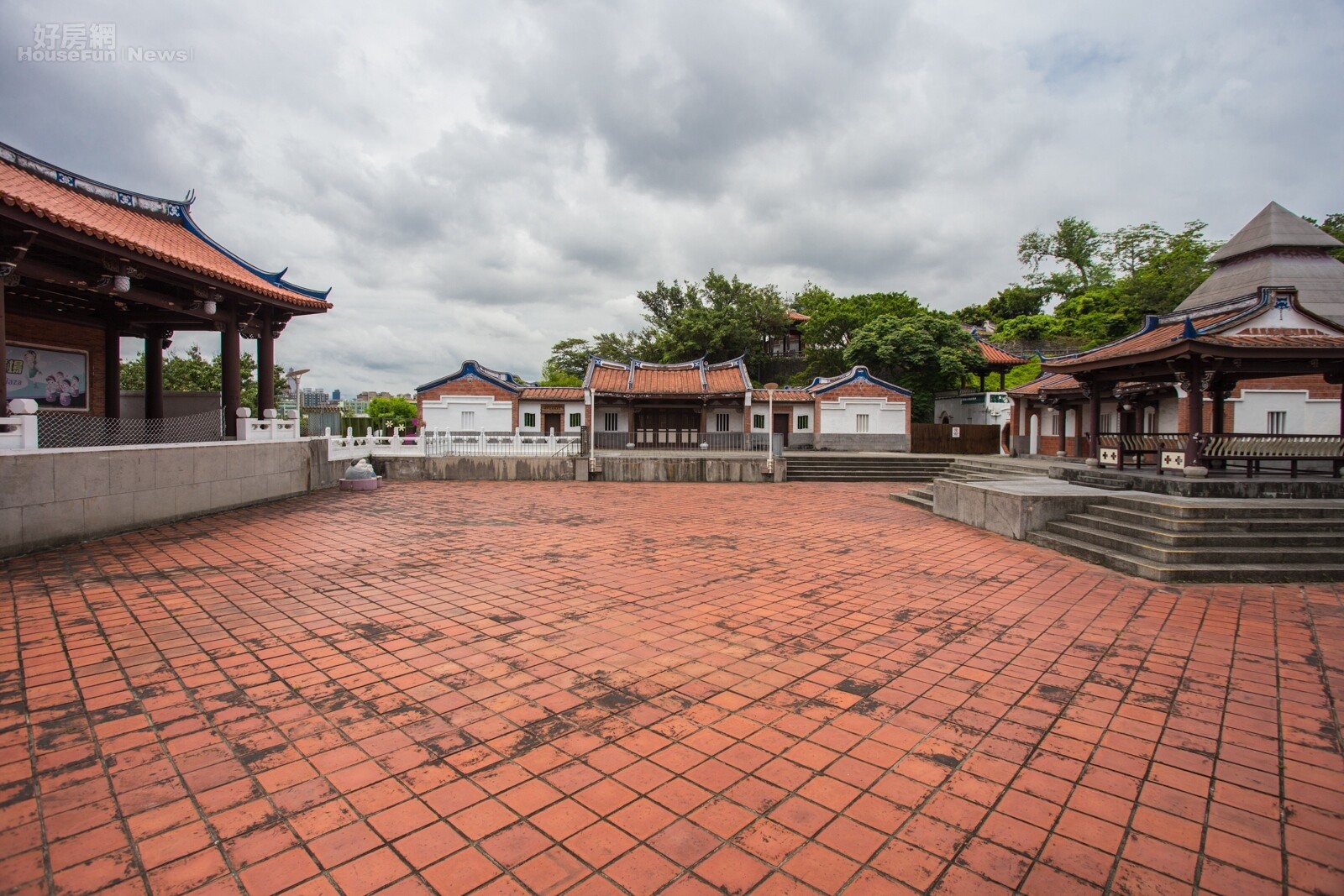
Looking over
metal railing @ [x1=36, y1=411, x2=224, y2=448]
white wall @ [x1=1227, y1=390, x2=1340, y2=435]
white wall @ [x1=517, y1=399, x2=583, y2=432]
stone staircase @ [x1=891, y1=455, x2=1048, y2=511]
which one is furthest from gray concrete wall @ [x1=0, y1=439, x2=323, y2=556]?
white wall @ [x1=1227, y1=390, x2=1340, y2=435]

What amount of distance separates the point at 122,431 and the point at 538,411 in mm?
17499

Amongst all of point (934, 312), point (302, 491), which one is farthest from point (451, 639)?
point (934, 312)

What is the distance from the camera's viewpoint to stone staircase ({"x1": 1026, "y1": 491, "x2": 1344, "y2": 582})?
19.6 ft

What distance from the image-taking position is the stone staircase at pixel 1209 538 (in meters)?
5.98

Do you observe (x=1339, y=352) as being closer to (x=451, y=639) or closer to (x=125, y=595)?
(x=451, y=639)

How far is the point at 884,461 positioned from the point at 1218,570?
41.4 ft

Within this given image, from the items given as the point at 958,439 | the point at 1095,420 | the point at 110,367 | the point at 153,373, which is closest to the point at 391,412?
the point at 153,373

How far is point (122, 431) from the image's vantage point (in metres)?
8.01

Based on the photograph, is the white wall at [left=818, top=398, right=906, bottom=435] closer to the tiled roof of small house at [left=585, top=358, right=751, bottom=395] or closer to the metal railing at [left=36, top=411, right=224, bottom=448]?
the tiled roof of small house at [left=585, top=358, right=751, bottom=395]

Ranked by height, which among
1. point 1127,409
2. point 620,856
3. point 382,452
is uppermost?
point 1127,409

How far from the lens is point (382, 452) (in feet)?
52.1

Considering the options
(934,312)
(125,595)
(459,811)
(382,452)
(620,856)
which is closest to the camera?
(620,856)

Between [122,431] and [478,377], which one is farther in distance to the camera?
[478,377]

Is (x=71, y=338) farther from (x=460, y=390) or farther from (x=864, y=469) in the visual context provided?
(x=864, y=469)
